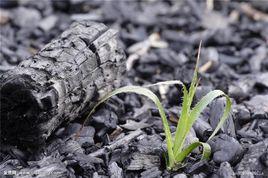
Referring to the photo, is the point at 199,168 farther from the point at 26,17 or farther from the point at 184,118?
the point at 26,17

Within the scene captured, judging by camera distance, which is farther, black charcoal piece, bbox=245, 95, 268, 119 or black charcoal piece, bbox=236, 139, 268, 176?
black charcoal piece, bbox=245, 95, 268, 119

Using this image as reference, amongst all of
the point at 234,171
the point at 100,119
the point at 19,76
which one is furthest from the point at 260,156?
the point at 19,76

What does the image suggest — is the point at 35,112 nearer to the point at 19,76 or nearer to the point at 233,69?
the point at 19,76

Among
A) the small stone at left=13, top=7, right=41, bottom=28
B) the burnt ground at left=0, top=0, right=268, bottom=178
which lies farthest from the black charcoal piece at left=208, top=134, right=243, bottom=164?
the small stone at left=13, top=7, right=41, bottom=28

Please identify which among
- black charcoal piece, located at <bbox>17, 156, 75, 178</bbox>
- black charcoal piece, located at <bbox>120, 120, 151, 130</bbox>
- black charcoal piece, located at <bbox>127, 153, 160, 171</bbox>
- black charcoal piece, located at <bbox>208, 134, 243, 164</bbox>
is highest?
black charcoal piece, located at <bbox>17, 156, 75, 178</bbox>

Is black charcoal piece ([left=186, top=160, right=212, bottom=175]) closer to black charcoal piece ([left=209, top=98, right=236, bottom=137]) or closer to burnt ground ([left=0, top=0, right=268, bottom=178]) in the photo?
burnt ground ([left=0, top=0, right=268, bottom=178])

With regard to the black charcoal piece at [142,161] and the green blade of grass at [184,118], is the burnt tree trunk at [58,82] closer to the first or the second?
the black charcoal piece at [142,161]

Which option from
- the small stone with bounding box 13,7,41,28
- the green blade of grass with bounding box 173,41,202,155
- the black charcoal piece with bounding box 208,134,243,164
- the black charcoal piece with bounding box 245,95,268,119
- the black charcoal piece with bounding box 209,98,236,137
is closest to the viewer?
the green blade of grass with bounding box 173,41,202,155

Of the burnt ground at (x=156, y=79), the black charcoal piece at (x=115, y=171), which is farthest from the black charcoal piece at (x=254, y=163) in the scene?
the black charcoal piece at (x=115, y=171)
